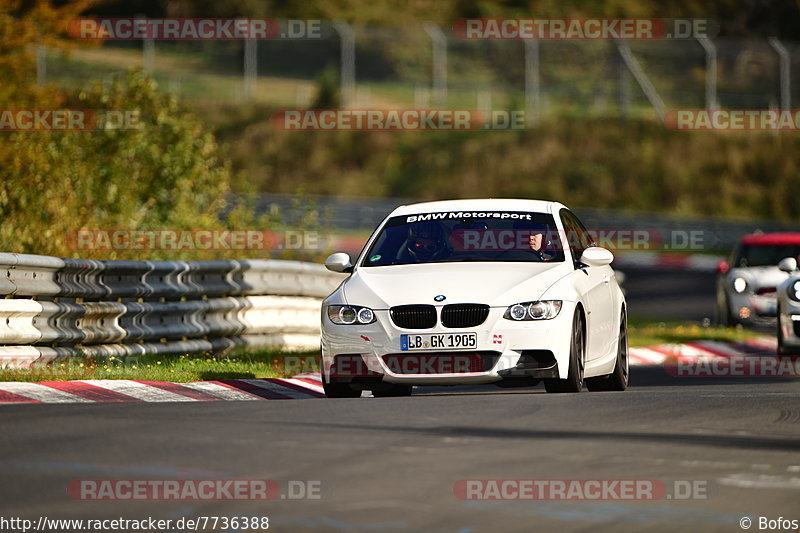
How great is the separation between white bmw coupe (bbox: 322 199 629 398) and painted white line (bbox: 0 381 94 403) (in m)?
1.91

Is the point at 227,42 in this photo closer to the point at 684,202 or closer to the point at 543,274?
the point at 684,202

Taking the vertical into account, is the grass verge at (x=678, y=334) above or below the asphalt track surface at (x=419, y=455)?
below

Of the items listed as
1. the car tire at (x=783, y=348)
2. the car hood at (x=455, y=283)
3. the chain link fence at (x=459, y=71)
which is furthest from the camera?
the chain link fence at (x=459, y=71)

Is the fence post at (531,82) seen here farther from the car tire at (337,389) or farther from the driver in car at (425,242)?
the car tire at (337,389)

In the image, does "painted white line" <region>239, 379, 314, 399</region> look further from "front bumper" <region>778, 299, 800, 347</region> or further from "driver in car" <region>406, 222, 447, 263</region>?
"front bumper" <region>778, 299, 800, 347</region>

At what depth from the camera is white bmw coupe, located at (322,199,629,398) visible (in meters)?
11.7

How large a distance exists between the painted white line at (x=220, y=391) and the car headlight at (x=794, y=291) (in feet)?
24.1

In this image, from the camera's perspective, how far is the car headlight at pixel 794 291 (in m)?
17.7

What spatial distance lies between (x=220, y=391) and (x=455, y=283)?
220 centimetres

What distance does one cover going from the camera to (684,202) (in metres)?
48.7

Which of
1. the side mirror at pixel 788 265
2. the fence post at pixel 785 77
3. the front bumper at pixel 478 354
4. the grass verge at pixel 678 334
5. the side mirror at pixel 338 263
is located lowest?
the grass verge at pixel 678 334

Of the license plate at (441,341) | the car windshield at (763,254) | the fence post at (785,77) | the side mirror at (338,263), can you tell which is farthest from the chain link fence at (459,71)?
the license plate at (441,341)

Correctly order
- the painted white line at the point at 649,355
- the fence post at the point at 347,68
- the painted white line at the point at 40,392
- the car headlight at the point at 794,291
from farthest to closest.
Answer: the fence post at the point at 347,68, the painted white line at the point at 649,355, the car headlight at the point at 794,291, the painted white line at the point at 40,392

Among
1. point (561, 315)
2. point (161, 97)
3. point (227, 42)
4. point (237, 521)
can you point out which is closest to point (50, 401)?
point (561, 315)
